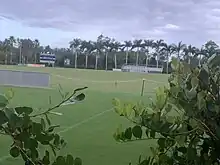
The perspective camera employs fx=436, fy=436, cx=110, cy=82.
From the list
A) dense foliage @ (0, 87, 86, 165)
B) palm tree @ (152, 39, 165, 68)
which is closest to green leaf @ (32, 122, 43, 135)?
dense foliage @ (0, 87, 86, 165)

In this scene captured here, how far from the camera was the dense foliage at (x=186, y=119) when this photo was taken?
2.11 feet

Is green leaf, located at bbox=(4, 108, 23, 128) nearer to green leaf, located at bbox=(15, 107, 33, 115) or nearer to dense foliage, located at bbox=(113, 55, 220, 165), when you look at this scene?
green leaf, located at bbox=(15, 107, 33, 115)

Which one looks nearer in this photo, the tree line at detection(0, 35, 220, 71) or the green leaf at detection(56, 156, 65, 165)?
the green leaf at detection(56, 156, 65, 165)

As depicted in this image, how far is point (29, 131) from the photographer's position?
1.89 feet

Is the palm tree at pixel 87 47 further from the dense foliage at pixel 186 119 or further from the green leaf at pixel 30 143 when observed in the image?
the green leaf at pixel 30 143

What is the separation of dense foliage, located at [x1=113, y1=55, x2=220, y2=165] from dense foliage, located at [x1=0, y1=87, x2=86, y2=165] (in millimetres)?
111

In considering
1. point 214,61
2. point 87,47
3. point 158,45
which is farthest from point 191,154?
point 87,47

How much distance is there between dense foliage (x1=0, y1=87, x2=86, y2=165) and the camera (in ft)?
1.74

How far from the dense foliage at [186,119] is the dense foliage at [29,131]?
111 millimetres

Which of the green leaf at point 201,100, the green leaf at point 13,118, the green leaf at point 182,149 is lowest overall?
the green leaf at point 182,149

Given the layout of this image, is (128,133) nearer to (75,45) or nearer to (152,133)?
(152,133)

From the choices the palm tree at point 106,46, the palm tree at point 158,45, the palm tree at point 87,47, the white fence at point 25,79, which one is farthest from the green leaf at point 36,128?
the palm tree at point 87,47

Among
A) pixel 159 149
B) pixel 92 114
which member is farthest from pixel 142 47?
pixel 159 149

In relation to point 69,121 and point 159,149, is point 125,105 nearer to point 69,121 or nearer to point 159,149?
point 159,149
